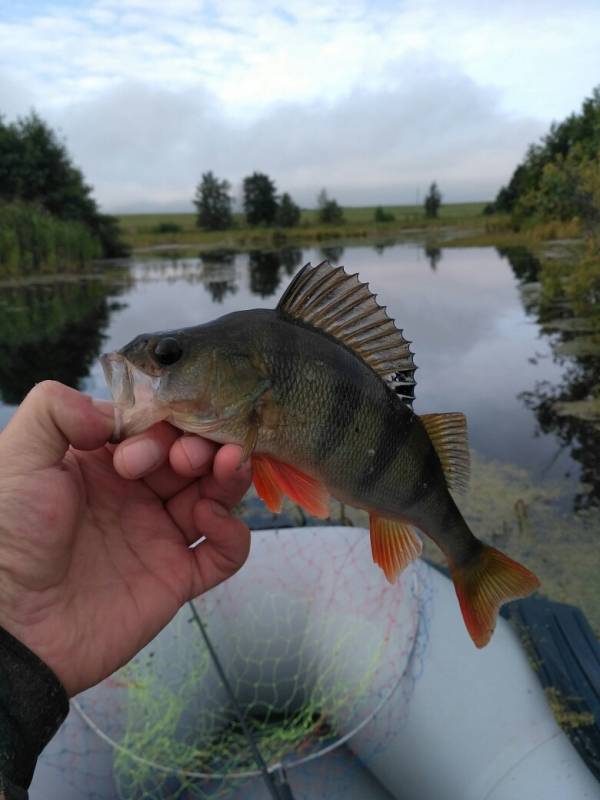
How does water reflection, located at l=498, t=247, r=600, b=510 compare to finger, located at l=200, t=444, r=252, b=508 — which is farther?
water reflection, located at l=498, t=247, r=600, b=510

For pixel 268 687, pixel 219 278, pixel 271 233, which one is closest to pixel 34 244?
pixel 219 278

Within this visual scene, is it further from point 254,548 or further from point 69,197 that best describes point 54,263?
point 254,548

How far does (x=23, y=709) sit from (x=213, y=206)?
6805cm

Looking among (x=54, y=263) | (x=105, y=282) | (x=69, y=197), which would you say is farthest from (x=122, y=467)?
(x=69, y=197)

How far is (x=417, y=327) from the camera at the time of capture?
38.6 ft

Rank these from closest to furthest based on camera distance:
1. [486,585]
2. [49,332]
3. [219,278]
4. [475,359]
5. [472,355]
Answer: [486,585]
[475,359]
[472,355]
[49,332]
[219,278]

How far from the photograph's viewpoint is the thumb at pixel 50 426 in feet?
4.66

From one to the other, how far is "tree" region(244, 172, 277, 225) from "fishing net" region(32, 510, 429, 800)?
202 feet

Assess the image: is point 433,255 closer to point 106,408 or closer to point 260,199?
point 106,408

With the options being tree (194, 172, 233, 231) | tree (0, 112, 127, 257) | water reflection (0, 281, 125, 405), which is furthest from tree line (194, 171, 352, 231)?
water reflection (0, 281, 125, 405)

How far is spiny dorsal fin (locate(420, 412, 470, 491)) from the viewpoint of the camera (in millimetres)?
1693

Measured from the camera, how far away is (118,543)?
1713mm

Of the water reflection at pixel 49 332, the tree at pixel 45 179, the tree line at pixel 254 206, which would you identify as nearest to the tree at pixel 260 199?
the tree line at pixel 254 206

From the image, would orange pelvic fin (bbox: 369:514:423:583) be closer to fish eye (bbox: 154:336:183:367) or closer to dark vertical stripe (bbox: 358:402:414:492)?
dark vertical stripe (bbox: 358:402:414:492)
